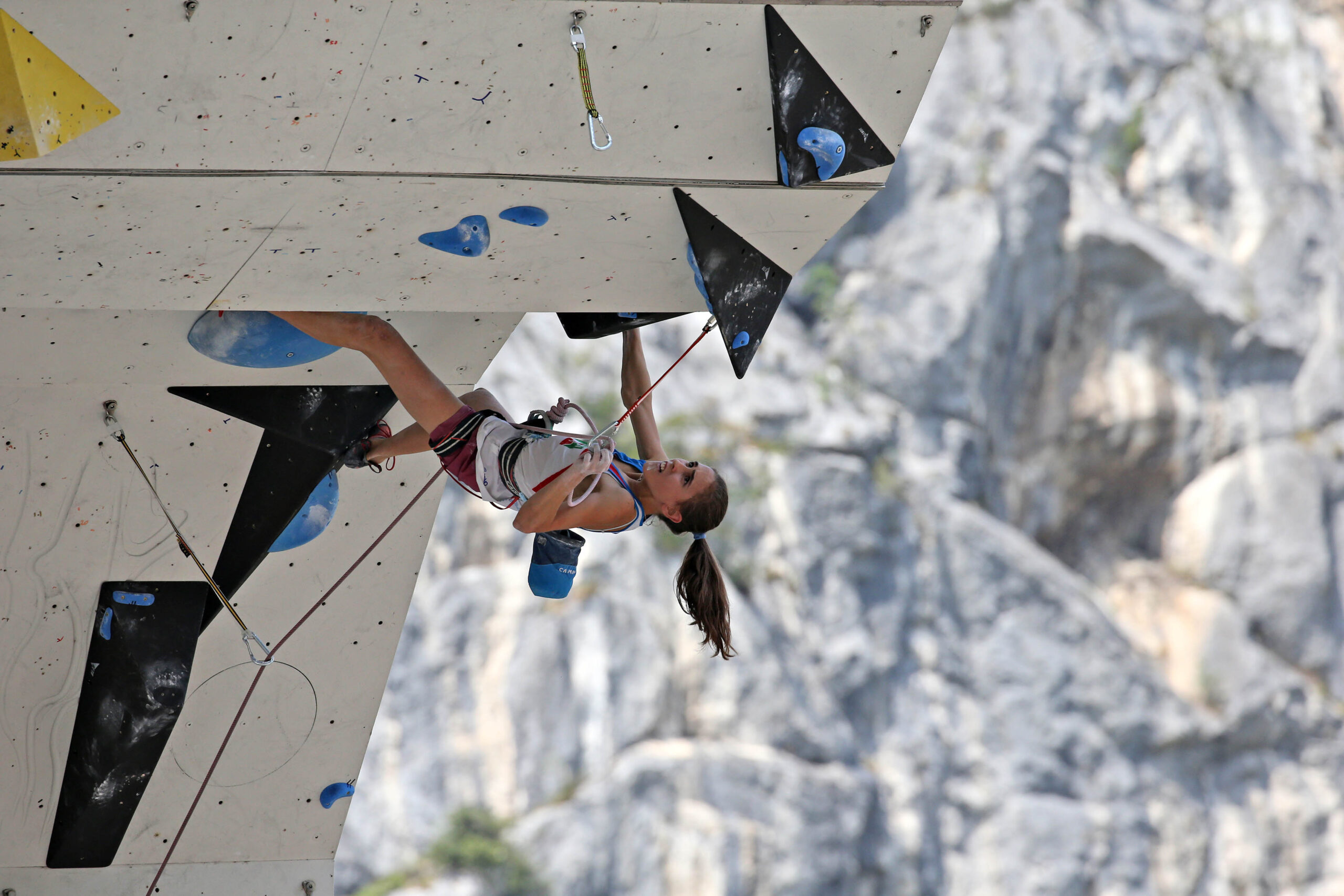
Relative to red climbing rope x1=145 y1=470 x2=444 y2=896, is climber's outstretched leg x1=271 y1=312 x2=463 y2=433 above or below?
above

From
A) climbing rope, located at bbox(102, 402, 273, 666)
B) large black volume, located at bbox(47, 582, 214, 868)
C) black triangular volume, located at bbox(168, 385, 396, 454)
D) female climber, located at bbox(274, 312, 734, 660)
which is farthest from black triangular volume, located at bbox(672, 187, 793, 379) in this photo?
large black volume, located at bbox(47, 582, 214, 868)

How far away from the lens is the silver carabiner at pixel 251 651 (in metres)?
2.67

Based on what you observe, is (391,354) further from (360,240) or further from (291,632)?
(291,632)

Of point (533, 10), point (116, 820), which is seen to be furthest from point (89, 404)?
point (533, 10)

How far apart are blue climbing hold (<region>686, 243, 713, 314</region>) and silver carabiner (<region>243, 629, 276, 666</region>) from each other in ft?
3.84

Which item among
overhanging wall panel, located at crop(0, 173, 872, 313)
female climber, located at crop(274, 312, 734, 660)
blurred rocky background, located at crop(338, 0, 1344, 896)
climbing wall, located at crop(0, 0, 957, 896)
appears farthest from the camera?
blurred rocky background, located at crop(338, 0, 1344, 896)

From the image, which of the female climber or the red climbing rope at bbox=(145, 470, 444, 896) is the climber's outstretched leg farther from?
the red climbing rope at bbox=(145, 470, 444, 896)

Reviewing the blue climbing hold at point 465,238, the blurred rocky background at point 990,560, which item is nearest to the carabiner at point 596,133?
the blue climbing hold at point 465,238

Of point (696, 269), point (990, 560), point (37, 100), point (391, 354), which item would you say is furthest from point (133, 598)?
point (990, 560)

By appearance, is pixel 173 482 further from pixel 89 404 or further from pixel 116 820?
pixel 116 820

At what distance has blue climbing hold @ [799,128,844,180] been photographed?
1975 mm

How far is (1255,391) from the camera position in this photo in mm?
16391

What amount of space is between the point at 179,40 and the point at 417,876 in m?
12.2

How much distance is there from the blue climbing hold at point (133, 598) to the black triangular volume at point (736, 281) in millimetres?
1369
